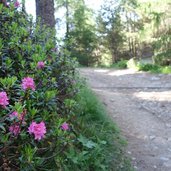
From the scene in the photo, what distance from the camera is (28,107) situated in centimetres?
228

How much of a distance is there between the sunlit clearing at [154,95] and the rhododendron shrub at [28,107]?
430 cm

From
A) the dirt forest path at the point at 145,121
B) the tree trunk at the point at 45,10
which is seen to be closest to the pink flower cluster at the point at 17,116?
the dirt forest path at the point at 145,121

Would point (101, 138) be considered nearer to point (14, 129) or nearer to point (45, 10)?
point (14, 129)

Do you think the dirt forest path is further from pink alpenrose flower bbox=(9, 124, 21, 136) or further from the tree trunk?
pink alpenrose flower bbox=(9, 124, 21, 136)

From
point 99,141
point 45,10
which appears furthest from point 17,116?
point 45,10

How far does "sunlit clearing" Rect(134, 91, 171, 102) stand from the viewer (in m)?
7.58

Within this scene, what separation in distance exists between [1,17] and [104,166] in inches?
77.6

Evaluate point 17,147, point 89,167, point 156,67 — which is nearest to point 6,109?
point 17,147

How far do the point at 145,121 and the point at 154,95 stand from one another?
7.77 ft

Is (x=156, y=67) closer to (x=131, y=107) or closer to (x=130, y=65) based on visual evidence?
(x=130, y=65)

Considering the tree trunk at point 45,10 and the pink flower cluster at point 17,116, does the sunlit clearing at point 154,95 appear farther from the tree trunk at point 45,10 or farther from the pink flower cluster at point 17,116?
the pink flower cluster at point 17,116

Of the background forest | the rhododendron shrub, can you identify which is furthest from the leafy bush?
the background forest

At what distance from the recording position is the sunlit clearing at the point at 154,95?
7.58m

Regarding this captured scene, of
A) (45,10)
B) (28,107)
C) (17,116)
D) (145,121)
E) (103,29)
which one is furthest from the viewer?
(103,29)
